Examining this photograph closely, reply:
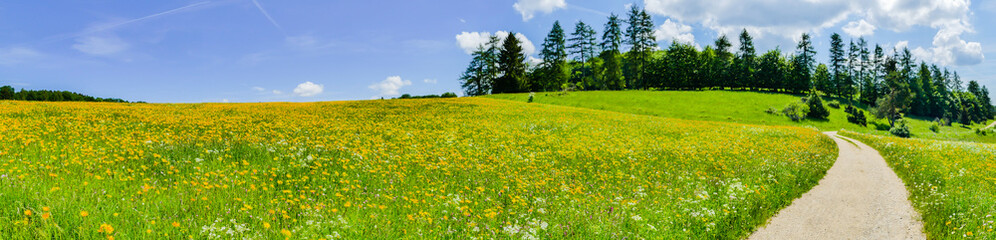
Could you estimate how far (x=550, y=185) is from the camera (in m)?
10.7

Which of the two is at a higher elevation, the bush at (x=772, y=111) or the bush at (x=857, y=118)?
the bush at (x=772, y=111)

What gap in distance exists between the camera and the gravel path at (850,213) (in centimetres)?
912

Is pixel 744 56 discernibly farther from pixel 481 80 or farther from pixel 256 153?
pixel 256 153

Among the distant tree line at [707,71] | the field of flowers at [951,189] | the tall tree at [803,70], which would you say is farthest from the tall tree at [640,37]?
the field of flowers at [951,189]

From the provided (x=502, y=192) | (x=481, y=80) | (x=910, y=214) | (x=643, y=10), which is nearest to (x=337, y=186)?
(x=502, y=192)

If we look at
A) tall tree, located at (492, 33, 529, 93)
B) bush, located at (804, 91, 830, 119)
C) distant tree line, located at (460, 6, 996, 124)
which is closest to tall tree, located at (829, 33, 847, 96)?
distant tree line, located at (460, 6, 996, 124)

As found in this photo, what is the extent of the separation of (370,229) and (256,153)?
20.4 ft

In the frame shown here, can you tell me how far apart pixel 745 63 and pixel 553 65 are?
1865 inches

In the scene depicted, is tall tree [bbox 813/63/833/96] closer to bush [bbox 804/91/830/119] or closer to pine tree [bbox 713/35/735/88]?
pine tree [bbox 713/35/735/88]

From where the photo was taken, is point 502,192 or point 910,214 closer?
point 502,192

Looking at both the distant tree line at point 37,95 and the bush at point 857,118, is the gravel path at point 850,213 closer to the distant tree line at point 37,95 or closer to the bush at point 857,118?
the distant tree line at point 37,95

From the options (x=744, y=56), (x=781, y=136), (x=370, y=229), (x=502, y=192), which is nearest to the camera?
(x=370, y=229)

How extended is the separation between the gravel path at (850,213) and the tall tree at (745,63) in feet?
296

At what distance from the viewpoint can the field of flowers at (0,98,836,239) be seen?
19.4 feet
